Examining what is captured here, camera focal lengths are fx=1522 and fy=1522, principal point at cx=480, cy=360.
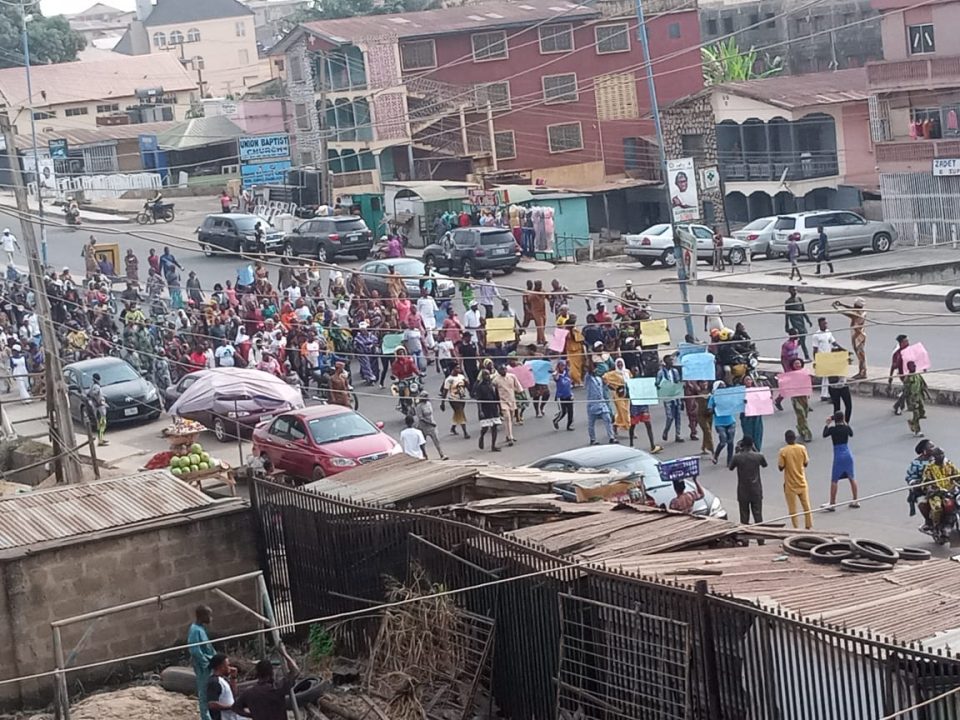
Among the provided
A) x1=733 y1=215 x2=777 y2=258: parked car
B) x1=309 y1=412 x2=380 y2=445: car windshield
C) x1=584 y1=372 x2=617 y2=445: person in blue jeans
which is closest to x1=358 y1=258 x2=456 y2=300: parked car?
x1=733 y1=215 x2=777 y2=258: parked car

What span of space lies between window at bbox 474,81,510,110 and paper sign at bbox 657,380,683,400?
31957mm

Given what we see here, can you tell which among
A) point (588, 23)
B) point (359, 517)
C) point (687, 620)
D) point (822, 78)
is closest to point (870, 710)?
point (687, 620)

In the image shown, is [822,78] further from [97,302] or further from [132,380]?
[132,380]

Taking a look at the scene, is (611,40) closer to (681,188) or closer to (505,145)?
(505,145)

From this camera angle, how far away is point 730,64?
225 feet

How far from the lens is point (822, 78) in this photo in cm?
5212

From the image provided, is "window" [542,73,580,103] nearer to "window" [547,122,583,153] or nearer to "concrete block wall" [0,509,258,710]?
"window" [547,122,583,153]

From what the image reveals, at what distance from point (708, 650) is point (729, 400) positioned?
1081 cm

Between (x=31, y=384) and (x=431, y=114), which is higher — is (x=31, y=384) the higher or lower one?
the lower one

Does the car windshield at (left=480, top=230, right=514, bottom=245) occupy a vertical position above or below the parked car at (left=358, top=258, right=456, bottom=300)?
above

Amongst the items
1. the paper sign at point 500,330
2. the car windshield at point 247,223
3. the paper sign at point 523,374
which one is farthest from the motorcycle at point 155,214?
the paper sign at point 523,374

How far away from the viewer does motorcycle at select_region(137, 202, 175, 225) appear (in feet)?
186

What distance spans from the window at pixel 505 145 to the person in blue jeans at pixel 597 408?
33.1m

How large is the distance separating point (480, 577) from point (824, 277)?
26.7 m
